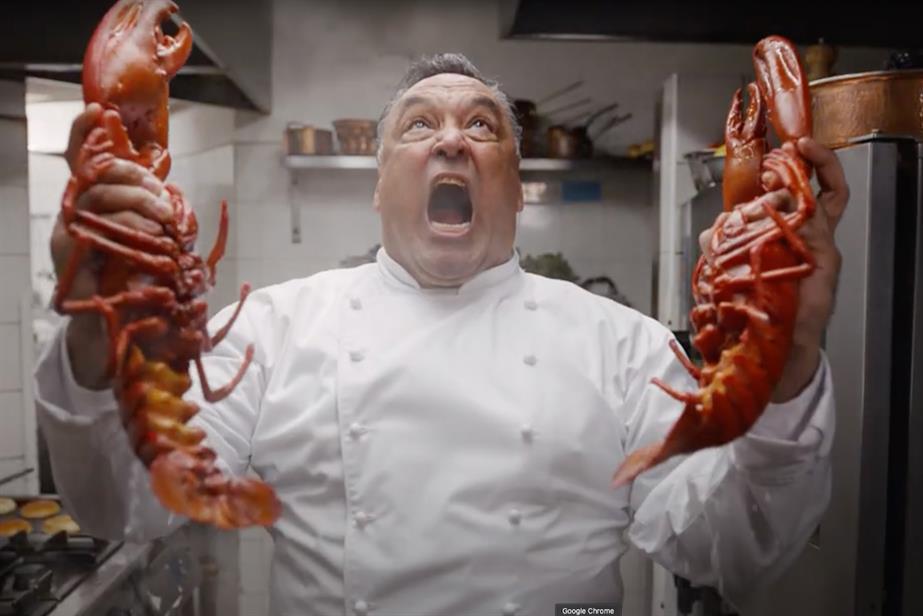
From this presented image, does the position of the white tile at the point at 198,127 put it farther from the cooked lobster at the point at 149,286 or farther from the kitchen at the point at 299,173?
the cooked lobster at the point at 149,286

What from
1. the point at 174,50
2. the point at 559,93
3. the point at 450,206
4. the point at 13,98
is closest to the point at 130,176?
the point at 174,50

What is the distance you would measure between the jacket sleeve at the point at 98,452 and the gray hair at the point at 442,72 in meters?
0.36

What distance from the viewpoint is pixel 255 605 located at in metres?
0.80

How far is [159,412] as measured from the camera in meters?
0.55

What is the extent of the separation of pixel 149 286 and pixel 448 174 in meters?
0.34


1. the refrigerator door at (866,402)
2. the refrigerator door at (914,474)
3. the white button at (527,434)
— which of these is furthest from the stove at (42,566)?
the refrigerator door at (914,474)

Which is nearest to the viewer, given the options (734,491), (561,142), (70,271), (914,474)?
(70,271)

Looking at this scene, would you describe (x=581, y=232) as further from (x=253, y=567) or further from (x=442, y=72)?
(x=253, y=567)

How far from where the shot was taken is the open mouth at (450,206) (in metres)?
0.76

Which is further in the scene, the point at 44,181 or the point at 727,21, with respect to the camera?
the point at 727,21

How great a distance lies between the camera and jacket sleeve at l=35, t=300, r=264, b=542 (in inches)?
22.4

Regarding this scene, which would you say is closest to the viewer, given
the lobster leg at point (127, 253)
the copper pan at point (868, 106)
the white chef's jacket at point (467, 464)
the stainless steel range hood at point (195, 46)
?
the lobster leg at point (127, 253)

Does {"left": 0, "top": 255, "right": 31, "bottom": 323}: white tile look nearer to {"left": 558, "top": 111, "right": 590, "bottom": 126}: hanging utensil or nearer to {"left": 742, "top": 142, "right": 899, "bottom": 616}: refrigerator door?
{"left": 558, "top": 111, "right": 590, "bottom": 126}: hanging utensil

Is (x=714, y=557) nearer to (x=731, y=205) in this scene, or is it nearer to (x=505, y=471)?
(x=505, y=471)
